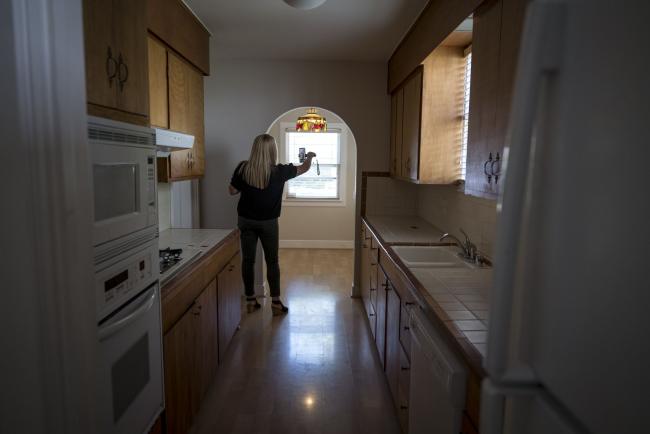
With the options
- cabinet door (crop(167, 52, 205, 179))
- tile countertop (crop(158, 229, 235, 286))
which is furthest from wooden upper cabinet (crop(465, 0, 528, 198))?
cabinet door (crop(167, 52, 205, 179))

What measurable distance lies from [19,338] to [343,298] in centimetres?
389

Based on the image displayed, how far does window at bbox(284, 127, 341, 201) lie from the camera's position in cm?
693

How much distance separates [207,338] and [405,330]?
1154 mm

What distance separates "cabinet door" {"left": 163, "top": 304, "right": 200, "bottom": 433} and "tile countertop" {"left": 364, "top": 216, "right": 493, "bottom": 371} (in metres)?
1.09

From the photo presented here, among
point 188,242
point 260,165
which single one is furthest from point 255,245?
point 188,242

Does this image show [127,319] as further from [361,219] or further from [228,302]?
[361,219]

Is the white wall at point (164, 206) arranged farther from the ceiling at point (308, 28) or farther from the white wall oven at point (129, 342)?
the white wall oven at point (129, 342)

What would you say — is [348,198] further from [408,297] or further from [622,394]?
[622,394]

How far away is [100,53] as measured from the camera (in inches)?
49.0

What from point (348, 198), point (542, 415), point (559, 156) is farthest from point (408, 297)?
point (348, 198)

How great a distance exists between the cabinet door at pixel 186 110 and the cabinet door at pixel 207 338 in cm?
92

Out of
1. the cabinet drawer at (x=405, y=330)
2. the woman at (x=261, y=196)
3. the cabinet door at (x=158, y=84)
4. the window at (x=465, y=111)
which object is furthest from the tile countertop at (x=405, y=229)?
the cabinet door at (x=158, y=84)

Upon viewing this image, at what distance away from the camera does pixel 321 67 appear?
425 cm

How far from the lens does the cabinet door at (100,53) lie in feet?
3.86
